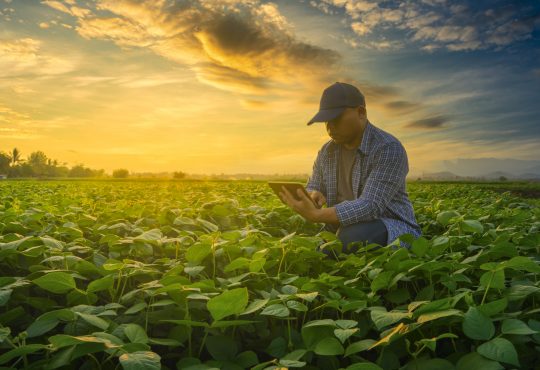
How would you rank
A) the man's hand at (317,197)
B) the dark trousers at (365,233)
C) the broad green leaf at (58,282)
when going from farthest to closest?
the man's hand at (317,197), the dark trousers at (365,233), the broad green leaf at (58,282)

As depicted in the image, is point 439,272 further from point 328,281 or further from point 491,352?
point 491,352

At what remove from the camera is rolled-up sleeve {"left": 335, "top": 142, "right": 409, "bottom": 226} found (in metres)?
3.80

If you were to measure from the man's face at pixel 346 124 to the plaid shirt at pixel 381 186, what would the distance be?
12 cm

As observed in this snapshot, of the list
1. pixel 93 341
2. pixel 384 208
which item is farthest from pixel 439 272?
pixel 384 208

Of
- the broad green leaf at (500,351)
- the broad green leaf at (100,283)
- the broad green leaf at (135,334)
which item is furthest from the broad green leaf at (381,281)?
the broad green leaf at (100,283)

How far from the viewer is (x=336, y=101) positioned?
3.88m

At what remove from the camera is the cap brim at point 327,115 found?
3.84 metres

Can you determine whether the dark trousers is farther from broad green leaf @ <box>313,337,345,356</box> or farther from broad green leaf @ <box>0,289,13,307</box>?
broad green leaf @ <box>0,289,13,307</box>

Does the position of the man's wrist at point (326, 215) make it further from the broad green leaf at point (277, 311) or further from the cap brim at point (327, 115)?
the broad green leaf at point (277, 311)

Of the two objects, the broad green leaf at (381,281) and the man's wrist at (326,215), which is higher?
the man's wrist at (326,215)

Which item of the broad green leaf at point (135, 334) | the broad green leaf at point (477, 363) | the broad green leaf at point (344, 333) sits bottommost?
the broad green leaf at point (477, 363)

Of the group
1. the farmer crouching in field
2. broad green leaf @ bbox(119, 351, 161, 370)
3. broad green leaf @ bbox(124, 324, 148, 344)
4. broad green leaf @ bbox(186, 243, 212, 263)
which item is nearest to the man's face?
the farmer crouching in field

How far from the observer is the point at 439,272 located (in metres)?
2.16

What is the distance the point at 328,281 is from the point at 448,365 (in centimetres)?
71
